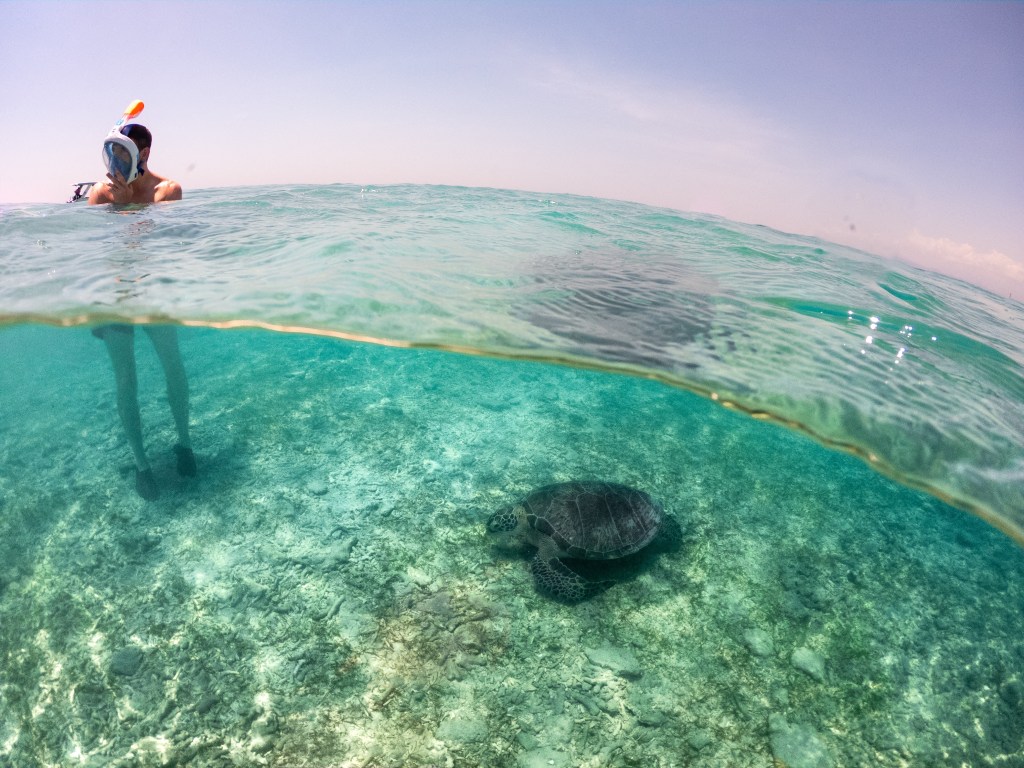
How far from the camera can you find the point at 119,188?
27.1 ft

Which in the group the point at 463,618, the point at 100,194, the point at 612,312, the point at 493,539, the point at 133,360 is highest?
the point at 100,194

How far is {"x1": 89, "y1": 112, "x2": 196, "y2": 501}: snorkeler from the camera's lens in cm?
662

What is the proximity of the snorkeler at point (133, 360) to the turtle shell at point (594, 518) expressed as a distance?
5998 mm

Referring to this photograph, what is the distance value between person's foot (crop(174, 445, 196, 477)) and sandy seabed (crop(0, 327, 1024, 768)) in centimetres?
29

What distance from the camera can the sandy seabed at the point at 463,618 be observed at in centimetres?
425

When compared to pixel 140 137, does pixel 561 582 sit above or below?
below

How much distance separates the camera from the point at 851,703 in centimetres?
469

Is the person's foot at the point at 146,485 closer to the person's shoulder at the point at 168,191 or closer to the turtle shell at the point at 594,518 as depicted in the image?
the person's shoulder at the point at 168,191

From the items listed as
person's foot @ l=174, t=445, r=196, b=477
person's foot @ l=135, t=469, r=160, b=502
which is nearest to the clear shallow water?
person's foot @ l=174, t=445, r=196, b=477

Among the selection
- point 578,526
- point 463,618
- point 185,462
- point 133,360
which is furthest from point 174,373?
point 578,526

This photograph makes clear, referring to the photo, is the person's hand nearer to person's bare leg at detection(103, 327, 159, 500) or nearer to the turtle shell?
person's bare leg at detection(103, 327, 159, 500)

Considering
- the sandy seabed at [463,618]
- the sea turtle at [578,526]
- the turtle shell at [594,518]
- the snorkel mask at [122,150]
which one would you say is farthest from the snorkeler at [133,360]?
the turtle shell at [594,518]

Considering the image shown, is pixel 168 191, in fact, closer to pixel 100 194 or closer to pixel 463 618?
pixel 100 194

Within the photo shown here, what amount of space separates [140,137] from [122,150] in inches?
13.5
